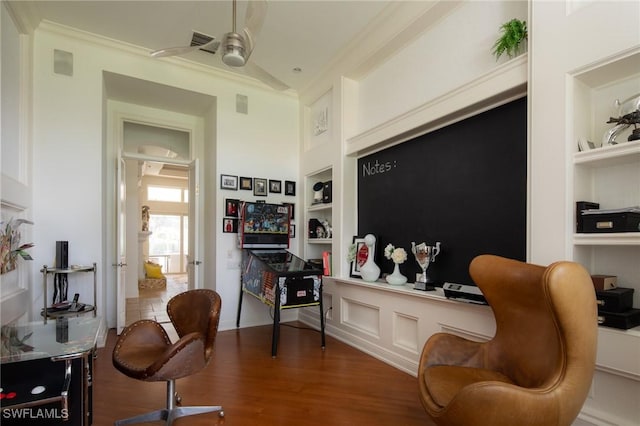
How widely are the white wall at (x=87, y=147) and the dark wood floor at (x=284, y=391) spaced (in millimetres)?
1306

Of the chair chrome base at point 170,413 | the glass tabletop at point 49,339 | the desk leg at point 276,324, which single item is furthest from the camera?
the desk leg at point 276,324

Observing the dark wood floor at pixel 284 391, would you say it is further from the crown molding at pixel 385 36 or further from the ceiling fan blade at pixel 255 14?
the crown molding at pixel 385 36

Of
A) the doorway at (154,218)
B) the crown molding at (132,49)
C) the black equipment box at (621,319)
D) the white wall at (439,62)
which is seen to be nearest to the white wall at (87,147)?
the crown molding at (132,49)

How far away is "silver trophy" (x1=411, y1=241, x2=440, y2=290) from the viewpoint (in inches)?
131

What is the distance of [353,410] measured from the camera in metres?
2.64

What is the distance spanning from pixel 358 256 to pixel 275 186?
6.42 feet

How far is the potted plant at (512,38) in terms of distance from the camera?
260 cm

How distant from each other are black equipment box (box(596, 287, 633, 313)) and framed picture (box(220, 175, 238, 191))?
4404 mm

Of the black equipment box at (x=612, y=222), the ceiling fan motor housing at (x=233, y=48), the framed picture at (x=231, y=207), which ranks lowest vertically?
the black equipment box at (x=612, y=222)

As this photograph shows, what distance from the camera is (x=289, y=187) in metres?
5.57

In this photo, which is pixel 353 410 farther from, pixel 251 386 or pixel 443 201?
pixel 443 201

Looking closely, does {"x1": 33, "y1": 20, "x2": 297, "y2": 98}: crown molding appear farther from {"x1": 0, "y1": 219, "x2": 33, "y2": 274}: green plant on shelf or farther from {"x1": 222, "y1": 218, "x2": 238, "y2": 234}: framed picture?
{"x1": 0, "y1": 219, "x2": 33, "y2": 274}: green plant on shelf

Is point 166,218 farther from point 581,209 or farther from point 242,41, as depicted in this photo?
point 581,209

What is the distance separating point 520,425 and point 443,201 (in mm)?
2127
